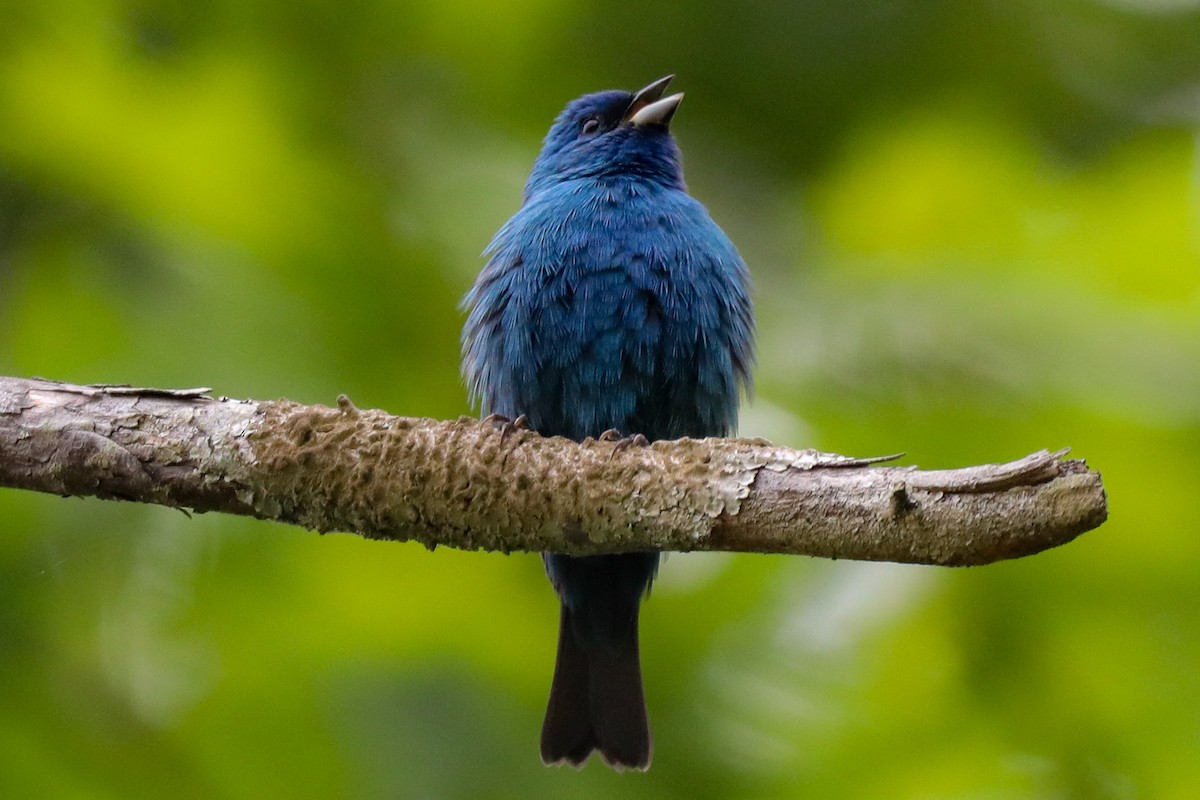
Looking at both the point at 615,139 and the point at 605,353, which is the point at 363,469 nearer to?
the point at 605,353

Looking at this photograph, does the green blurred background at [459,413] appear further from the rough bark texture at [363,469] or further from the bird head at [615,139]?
the bird head at [615,139]

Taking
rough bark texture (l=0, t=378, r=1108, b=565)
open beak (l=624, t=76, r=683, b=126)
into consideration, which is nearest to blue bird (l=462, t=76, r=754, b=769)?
open beak (l=624, t=76, r=683, b=126)

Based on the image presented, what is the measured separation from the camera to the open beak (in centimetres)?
475

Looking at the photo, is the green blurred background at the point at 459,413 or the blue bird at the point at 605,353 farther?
the blue bird at the point at 605,353

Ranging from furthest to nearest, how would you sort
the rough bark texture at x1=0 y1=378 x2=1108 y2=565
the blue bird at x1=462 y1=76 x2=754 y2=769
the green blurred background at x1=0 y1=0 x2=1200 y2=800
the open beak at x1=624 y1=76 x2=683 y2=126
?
the open beak at x1=624 y1=76 x2=683 y2=126, the blue bird at x1=462 y1=76 x2=754 y2=769, the green blurred background at x1=0 y1=0 x2=1200 y2=800, the rough bark texture at x1=0 y1=378 x2=1108 y2=565

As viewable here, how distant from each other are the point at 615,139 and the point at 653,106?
0.18m

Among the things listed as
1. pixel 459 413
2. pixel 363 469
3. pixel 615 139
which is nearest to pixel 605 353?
pixel 459 413

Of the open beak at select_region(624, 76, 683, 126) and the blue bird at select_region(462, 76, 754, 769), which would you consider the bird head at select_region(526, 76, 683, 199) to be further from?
the blue bird at select_region(462, 76, 754, 769)

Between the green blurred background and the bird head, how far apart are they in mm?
762

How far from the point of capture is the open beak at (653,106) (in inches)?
187

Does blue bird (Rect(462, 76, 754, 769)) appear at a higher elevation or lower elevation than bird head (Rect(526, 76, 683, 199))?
lower

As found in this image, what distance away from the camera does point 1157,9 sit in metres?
4.51

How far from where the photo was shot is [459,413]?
4.02m

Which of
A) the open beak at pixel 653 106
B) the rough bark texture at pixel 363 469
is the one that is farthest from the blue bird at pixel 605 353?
the rough bark texture at pixel 363 469
